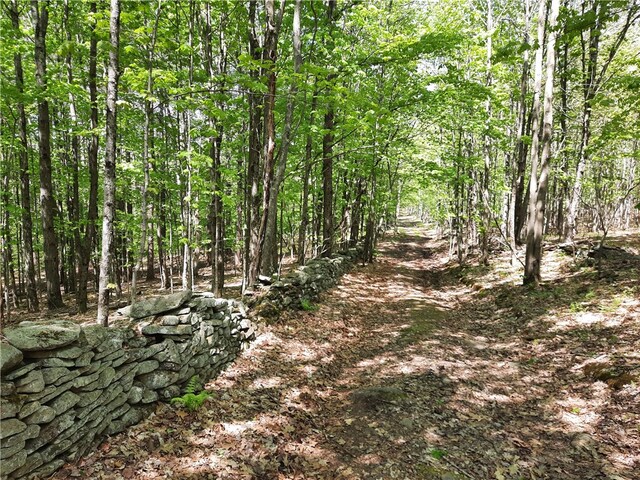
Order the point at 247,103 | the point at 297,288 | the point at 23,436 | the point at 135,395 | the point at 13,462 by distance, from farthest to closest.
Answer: the point at 247,103, the point at 297,288, the point at 135,395, the point at 23,436, the point at 13,462

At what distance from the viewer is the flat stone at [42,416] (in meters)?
3.02

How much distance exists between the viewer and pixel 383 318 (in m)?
10.1

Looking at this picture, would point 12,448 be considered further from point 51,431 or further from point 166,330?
point 166,330

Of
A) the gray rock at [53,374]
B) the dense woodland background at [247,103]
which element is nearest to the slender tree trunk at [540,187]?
the dense woodland background at [247,103]

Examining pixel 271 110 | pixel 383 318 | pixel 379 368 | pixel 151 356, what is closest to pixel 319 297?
pixel 383 318

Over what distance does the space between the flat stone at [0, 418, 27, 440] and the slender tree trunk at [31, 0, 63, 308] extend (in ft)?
26.0

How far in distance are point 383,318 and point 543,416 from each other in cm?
526

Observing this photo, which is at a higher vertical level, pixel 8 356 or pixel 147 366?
pixel 8 356

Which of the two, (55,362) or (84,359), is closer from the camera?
(55,362)

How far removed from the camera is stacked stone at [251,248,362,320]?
8055mm

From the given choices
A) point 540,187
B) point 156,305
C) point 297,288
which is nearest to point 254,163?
point 297,288

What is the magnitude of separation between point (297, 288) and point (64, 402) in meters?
6.30

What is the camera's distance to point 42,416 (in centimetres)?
309

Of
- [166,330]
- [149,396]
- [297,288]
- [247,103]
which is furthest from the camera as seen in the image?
[247,103]
